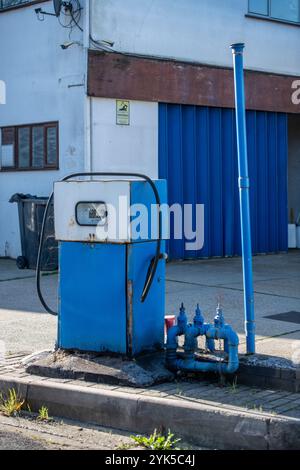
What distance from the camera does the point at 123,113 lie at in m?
13.1

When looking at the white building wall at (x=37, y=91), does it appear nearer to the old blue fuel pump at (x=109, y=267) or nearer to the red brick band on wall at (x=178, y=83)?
the red brick band on wall at (x=178, y=83)

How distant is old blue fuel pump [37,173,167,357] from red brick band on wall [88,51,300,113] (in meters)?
6.51

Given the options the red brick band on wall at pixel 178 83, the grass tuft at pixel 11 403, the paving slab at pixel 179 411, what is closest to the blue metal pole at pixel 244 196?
the paving slab at pixel 179 411

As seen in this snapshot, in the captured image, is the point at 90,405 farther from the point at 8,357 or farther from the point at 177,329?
the point at 8,357

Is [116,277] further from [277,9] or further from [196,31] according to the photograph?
[277,9]

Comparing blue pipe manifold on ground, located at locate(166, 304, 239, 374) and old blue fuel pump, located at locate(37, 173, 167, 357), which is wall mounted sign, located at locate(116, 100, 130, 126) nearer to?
old blue fuel pump, located at locate(37, 173, 167, 357)

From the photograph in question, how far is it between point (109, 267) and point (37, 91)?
8.05 m

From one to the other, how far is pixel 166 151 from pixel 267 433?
9.20m

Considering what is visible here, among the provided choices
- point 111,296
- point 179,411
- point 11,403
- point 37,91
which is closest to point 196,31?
point 37,91

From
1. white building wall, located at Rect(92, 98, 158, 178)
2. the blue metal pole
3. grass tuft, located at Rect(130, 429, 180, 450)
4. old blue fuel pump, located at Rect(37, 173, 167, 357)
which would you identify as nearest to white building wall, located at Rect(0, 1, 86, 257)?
white building wall, located at Rect(92, 98, 158, 178)

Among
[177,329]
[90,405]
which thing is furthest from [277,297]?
[90,405]

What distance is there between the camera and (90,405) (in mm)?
5738

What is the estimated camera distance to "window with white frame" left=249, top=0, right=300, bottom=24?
15070 mm
